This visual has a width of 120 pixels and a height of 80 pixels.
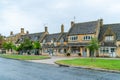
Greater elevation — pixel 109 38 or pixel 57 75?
pixel 109 38

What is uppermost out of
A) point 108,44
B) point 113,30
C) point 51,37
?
point 113,30

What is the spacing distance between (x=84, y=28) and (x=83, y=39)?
158 inches

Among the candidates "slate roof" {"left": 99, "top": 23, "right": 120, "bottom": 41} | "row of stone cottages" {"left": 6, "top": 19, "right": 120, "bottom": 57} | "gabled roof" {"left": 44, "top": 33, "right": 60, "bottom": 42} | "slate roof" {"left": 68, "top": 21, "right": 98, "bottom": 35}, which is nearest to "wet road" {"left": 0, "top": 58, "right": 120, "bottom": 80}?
"row of stone cottages" {"left": 6, "top": 19, "right": 120, "bottom": 57}

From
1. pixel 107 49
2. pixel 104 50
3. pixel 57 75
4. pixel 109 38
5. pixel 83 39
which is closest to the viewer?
pixel 57 75

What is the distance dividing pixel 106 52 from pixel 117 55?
10.7 feet

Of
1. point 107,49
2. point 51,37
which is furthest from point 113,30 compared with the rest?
point 51,37

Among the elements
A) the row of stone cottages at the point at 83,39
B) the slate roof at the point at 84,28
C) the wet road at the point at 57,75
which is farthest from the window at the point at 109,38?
the wet road at the point at 57,75

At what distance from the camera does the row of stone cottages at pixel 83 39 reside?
204ft

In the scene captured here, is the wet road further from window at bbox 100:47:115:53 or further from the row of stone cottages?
the row of stone cottages

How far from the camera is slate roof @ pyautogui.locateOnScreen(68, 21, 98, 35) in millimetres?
69069

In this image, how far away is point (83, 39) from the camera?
70312mm

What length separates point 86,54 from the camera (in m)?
67.9

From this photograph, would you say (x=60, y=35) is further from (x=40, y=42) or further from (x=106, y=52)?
(x=106, y=52)

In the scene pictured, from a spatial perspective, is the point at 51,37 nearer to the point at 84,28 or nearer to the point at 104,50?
the point at 84,28
